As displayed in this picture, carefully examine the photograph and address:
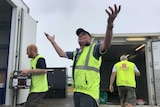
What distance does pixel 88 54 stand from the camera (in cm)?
267

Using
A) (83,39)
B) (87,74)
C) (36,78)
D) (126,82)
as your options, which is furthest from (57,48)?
(126,82)

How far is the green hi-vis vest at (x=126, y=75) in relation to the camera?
6473 millimetres

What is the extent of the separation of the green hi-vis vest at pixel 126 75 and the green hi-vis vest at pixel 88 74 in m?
3.96

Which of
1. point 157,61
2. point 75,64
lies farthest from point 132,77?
point 75,64

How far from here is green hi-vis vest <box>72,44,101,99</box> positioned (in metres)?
2.61

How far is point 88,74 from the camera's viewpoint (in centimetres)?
262

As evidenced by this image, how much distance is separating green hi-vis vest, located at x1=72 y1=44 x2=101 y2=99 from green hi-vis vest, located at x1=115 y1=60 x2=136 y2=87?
396 centimetres

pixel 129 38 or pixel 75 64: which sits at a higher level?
pixel 129 38

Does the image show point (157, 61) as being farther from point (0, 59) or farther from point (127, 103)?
point (0, 59)

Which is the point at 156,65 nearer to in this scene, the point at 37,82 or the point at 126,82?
the point at 126,82

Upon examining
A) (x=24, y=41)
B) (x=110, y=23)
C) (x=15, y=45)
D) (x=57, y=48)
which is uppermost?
(x=24, y=41)

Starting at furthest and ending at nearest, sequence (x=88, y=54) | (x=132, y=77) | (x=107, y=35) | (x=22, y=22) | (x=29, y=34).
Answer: (x=29, y=34) → (x=22, y=22) → (x=132, y=77) → (x=88, y=54) → (x=107, y=35)

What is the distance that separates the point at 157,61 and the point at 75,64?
223 inches

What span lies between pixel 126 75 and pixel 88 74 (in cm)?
404
